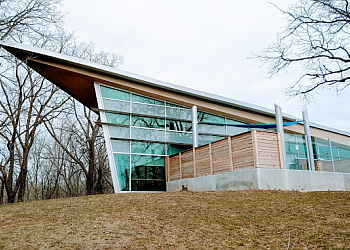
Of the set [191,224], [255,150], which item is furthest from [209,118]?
[191,224]

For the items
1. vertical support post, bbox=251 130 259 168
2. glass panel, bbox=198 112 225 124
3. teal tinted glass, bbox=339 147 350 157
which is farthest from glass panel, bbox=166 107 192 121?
teal tinted glass, bbox=339 147 350 157

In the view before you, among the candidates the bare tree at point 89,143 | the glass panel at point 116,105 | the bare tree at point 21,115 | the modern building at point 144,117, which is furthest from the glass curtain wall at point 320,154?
the bare tree at point 89,143

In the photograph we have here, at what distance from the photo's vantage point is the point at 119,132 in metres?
15.8

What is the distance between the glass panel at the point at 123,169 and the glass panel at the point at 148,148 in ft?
2.00

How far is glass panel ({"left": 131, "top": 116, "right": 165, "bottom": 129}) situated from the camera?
53.4 ft

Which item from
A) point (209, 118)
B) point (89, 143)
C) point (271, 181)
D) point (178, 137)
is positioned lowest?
point (271, 181)

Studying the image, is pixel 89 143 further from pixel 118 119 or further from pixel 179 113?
pixel 179 113

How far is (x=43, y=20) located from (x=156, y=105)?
6847 mm

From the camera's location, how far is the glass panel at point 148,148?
52.0 feet

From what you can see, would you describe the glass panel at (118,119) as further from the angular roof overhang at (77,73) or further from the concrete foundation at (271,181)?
the concrete foundation at (271,181)

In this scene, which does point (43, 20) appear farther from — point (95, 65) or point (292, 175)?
point (292, 175)

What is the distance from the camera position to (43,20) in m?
13.4

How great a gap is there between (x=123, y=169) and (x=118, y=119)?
257 cm

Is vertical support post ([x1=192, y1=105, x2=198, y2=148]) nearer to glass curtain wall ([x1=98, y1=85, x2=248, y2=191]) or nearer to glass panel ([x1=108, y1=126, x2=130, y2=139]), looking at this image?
glass curtain wall ([x1=98, y1=85, x2=248, y2=191])
